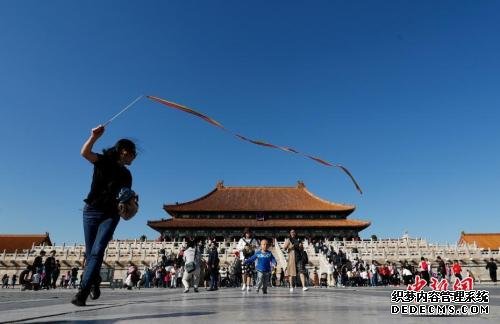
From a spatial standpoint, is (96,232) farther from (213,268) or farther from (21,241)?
(21,241)

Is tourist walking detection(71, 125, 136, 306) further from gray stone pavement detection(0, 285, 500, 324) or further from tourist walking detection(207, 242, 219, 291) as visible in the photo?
tourist walking detection(207, 242, 219, 291)

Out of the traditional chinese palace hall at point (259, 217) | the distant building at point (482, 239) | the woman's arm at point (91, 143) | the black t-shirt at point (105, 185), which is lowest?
the black t-shirt at point (105, 185)

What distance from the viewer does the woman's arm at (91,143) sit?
3445 mm

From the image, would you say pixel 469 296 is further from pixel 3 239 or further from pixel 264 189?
pixel 3 239

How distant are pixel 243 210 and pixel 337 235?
10.0 meters

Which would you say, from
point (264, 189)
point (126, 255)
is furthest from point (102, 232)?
point (264, 189)

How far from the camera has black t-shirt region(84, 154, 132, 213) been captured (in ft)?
11.7

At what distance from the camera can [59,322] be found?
2160mm

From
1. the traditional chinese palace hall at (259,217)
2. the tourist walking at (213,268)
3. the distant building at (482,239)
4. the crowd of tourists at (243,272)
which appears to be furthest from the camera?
the distant building at (482,239)

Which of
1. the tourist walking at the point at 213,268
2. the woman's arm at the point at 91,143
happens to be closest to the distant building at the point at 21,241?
the tourist walking at the point at 213,268

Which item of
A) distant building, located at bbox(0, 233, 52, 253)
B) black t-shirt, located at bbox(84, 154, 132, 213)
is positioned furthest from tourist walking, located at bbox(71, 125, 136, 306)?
distant building, located at bbox(0, 233, 52, 253)

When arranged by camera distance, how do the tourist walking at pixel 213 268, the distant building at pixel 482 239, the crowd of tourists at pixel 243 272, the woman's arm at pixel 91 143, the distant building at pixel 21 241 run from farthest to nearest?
the distant building at pixel 21 241, the distant building at pixel 482 239, the tourist walking at pixel 213 268, the crowd of tourists at pixel 243 272, the woman's arm at pixel 91 143

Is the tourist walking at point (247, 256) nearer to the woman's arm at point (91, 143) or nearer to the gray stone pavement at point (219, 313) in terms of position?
the gray stone pavement at point (219, 313)

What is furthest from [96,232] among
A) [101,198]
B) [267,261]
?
[267,261]
